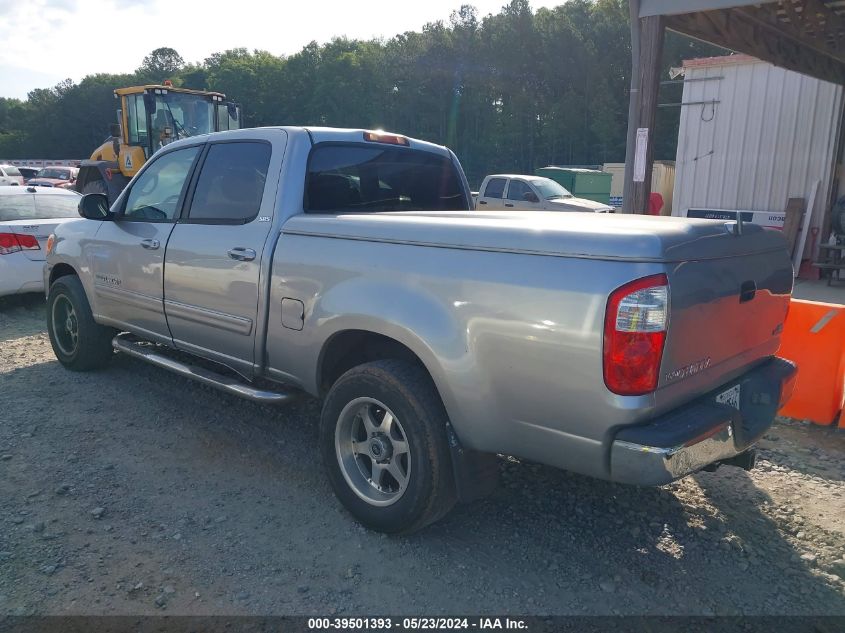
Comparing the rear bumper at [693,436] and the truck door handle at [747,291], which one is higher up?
the truck door handle at [747,291]

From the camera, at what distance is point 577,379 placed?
8.12 feet

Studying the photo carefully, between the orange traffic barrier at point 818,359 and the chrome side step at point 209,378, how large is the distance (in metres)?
3.74

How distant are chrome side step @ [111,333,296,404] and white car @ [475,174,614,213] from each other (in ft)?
39.2

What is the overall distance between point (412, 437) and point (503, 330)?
71cm

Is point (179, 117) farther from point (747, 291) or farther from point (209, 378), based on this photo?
point (747, 291)

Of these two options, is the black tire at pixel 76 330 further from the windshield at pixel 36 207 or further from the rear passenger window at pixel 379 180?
the windshield at pixel 36 207

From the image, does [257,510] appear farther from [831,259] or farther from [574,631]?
[831,259]

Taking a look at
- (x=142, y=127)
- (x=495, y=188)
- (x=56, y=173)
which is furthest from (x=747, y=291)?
(x=56, y=173)

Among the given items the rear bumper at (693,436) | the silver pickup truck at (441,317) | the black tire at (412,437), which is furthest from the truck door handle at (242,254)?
the rear bumper at (693,436)

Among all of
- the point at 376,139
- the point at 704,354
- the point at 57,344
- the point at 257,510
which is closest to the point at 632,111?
the point at 376,139

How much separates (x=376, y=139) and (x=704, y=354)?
2508 millimetres

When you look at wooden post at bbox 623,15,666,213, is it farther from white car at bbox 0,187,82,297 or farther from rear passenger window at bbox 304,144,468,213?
white car at bbox 0,187,82,297

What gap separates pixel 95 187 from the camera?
1489cm

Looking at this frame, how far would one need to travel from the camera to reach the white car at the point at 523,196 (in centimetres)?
1605
